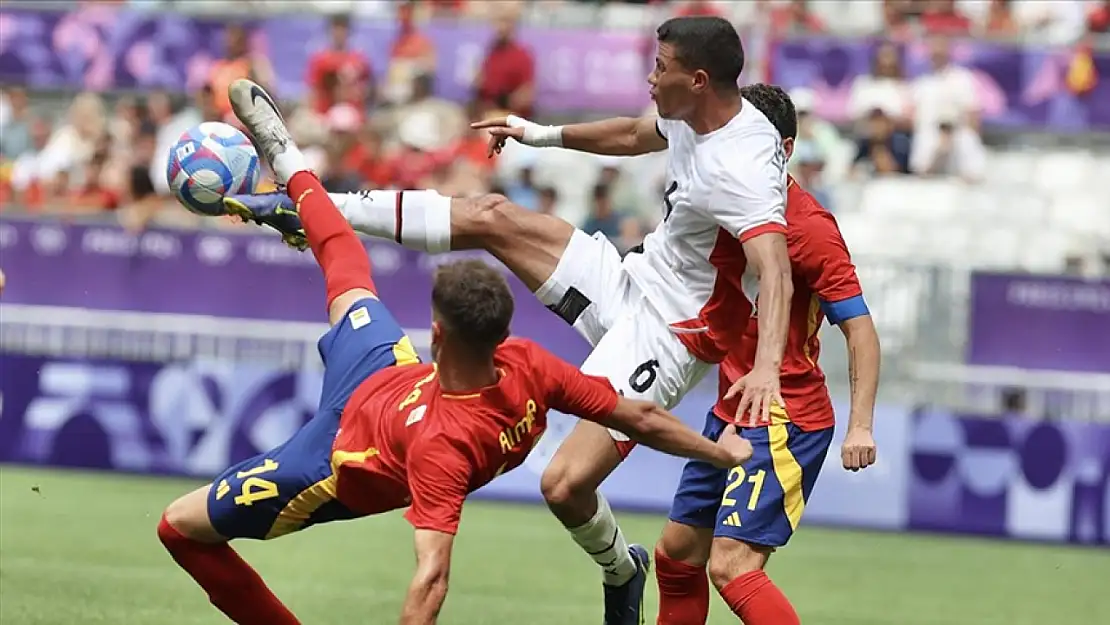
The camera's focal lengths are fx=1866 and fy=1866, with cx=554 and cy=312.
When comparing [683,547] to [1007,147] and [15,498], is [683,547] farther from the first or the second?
[1007,147]

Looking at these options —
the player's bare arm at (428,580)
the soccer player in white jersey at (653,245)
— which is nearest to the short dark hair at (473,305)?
the player's bare arm at (428,580)

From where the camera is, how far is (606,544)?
26.9 feet

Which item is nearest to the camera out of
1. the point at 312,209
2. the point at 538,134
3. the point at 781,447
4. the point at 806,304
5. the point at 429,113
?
the point at 312,209

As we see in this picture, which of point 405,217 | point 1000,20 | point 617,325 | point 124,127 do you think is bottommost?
point 124,127

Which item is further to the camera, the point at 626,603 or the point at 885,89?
the point at 885,89

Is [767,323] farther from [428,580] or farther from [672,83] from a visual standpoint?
[428,580]

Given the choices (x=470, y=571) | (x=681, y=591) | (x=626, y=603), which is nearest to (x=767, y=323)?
(x=681, y=591)

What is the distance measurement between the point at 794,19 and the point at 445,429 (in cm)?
1410

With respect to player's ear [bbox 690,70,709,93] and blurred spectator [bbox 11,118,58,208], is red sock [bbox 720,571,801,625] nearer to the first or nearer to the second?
player's ear [bbox 690,70,709,93]

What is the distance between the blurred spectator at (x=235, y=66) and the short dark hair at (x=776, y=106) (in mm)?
12264

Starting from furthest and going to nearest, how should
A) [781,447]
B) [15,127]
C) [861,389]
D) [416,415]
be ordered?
[15,127] < [781,447] < [861,389] < [416,415]

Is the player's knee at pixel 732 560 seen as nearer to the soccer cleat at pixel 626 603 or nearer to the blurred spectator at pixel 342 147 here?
the soccer cleat at pixel 626 603

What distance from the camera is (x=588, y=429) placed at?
7.87 meters

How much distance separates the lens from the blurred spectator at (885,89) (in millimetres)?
18766
